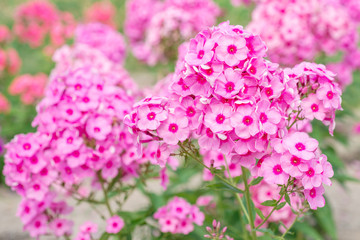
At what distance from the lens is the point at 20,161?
237 cm

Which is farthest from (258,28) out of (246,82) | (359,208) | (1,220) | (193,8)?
(1,220)

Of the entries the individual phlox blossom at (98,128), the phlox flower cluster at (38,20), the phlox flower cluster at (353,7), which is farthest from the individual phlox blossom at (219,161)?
the phlox flower cluster at (38,20)

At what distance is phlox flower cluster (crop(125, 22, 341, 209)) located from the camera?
67.7 inches

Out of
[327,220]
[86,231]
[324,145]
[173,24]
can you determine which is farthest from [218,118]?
[173,24]

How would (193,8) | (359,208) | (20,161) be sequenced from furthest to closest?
(359,208), (193,8), (20,161)

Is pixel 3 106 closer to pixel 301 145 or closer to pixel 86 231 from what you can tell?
pixel 86 231

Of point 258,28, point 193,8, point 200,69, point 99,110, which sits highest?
point 193,8

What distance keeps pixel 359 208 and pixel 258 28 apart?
90.4 inches

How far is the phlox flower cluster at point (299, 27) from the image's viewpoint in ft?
10.8

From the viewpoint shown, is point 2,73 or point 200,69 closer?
point 200,69

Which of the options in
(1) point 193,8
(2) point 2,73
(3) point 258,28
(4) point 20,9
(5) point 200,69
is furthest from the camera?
(4) point 20,9

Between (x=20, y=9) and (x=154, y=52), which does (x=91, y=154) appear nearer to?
(x=154, y=52)

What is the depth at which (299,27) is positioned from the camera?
3266mm

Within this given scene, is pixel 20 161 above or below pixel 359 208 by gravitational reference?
below
